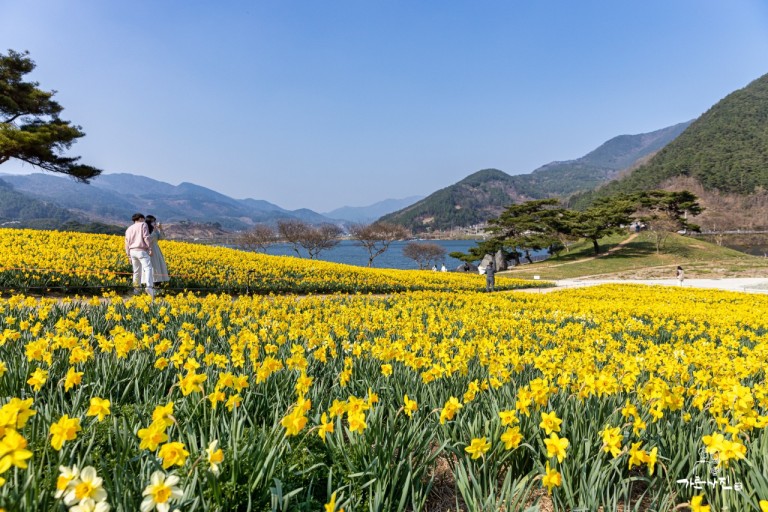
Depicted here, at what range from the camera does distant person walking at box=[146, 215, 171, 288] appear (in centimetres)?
966

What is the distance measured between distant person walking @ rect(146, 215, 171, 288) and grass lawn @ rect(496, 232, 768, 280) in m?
26.6

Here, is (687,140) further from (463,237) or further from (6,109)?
(6,109)

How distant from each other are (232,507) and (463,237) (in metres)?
180

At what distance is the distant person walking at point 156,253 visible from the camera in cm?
966

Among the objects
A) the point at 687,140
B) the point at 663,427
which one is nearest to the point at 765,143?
the point at 687,140

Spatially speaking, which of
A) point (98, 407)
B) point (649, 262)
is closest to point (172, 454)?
point (98, 407)

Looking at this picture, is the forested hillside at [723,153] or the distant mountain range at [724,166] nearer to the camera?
the distant mountain range at [724,166]

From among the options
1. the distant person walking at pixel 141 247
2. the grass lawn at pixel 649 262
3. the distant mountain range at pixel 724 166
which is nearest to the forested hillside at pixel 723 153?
the distant mountain range at pixel 724 166

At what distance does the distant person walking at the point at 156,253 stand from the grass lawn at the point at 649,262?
26625 mm

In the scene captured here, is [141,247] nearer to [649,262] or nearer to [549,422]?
[549,422]

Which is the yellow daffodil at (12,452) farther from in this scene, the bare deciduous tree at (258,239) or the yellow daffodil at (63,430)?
Result: the bare deciduous tree at (258,239)

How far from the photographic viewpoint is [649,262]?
35.1 m

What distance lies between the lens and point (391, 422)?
7.80 feet

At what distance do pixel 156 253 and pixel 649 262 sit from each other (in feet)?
122
